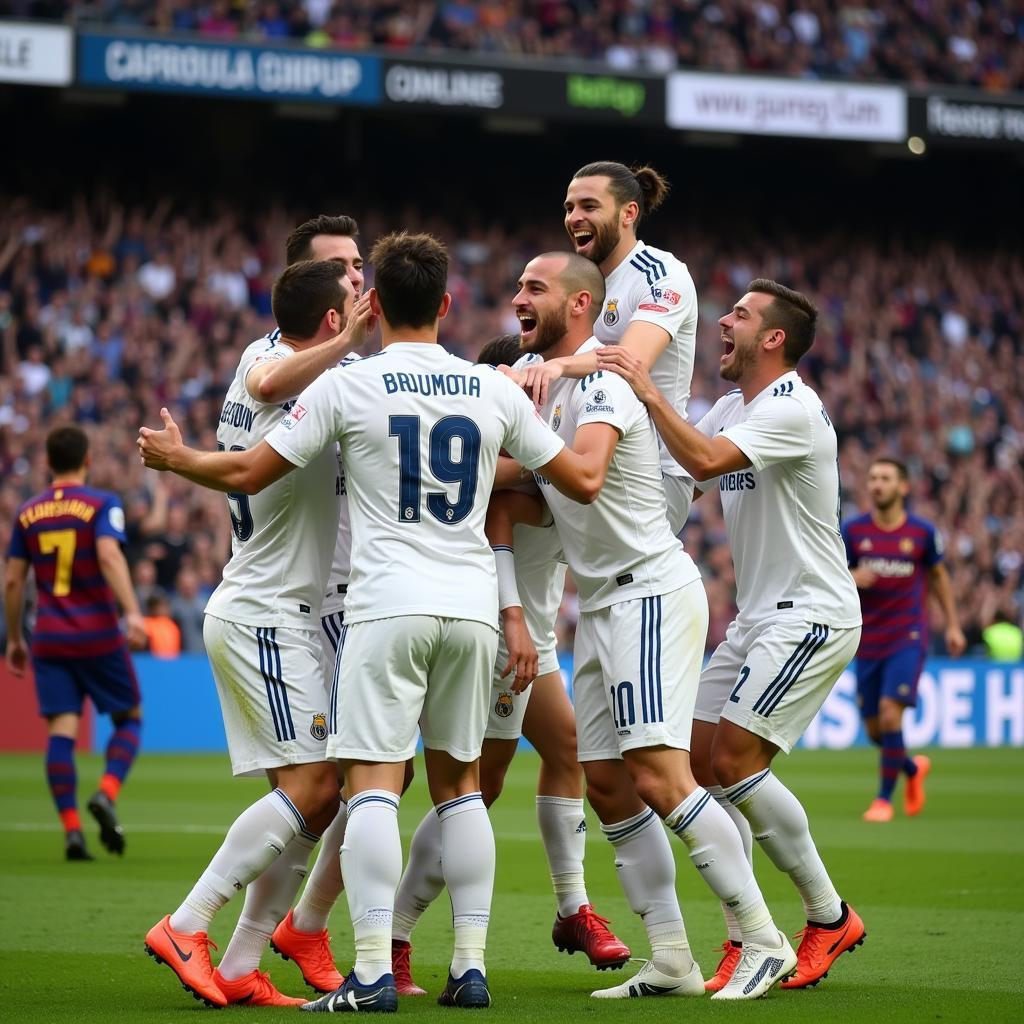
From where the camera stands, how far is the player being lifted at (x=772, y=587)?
19.9ft

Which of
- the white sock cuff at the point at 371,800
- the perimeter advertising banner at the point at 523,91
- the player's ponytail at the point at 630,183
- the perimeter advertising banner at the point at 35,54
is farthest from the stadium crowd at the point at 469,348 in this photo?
the white sock cuff at the point at 371,800

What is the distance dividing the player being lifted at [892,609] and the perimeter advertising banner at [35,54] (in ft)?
47.2

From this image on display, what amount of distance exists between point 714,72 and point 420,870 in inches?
887

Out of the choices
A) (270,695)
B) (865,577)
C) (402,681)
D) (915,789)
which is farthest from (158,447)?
(915,789)

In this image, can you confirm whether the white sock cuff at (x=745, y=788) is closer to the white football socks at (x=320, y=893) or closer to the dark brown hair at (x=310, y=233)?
the white football socks at (x=320, y=893)

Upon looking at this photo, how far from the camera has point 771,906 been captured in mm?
8156

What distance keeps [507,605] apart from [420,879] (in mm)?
1109

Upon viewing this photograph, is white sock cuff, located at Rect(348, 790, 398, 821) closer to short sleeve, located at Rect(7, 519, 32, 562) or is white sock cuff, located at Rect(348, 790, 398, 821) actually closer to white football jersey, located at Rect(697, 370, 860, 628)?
white football jersey, located at Rect(697, 370, 860, 628)

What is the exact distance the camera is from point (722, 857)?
5.73 m

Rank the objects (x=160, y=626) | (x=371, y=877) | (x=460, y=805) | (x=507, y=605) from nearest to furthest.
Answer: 1. (x=371, y=877)
2. (x=460, y=805)
3. (x=507, y=605)
4. (x=160, y=626)

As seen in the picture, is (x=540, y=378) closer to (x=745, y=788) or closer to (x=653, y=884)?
(x=745, y=788)

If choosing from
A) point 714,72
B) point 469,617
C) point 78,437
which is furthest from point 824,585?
point 714,72

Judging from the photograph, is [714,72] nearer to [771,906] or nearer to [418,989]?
[771,906]

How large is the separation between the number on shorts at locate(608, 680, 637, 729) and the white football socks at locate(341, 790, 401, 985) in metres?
0.91
